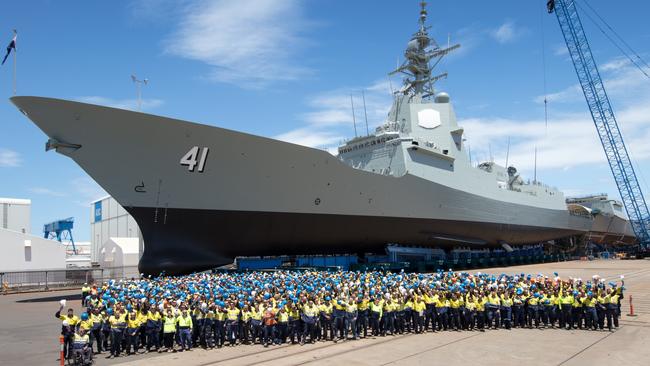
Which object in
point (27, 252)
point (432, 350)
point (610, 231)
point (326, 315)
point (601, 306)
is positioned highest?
point (27, 252)

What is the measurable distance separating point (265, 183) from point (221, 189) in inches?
71.3

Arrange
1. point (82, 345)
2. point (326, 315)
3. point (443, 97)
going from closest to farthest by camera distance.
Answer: point (82, 345) → point (326, 315) → point (443, 97)

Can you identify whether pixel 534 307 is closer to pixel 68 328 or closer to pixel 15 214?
pixel 68 328

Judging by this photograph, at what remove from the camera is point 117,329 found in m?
8.70

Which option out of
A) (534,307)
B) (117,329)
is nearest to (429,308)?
(534,307)

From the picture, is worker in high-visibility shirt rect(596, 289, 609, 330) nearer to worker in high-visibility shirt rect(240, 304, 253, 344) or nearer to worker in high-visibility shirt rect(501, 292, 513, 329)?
worker in high-visibility shirt rect(501, 292, 513, 329)

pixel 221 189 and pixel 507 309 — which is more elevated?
pixel 221 189

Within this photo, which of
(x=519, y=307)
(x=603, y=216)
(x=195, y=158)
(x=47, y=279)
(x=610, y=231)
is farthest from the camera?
(x=610, y=231)

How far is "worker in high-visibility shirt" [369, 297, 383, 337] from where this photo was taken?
33.2ft

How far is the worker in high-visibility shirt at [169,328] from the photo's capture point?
901 cm

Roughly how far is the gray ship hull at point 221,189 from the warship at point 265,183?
0.14 feet

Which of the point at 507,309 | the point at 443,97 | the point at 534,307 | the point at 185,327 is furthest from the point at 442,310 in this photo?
the point at 443,97

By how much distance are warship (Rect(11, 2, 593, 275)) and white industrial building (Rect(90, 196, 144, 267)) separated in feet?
44.7

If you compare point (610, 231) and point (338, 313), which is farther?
point (610, 231)
